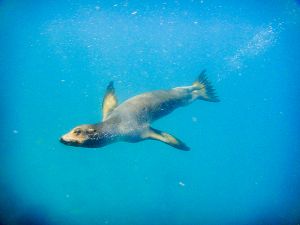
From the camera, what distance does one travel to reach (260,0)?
63.5 ft

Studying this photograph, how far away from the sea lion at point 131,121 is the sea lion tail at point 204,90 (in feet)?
2.01

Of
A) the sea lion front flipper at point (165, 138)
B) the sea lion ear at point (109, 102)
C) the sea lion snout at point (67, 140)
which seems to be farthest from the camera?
the sea lion ear at point (109, 102)

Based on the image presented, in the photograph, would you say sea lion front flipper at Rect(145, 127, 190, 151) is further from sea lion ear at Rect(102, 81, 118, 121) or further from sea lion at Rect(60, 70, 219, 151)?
sea lion ear at Rect(102, 81, 118, 121)

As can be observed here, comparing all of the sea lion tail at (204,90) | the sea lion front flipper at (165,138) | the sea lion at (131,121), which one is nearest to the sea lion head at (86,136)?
the sea lion at (131,121)

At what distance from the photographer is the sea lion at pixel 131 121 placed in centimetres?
421

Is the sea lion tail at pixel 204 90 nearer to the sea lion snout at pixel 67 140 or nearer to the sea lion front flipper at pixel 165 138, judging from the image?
the sea lion front flipper at pixel 165 138

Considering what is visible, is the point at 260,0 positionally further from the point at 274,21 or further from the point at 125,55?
the point at 125,55

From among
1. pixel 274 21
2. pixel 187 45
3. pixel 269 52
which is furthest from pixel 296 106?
pixel 274 21

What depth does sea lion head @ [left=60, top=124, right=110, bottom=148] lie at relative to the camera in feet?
12.9

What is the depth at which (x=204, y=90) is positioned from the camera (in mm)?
10195

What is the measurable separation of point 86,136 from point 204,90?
677 centimetres

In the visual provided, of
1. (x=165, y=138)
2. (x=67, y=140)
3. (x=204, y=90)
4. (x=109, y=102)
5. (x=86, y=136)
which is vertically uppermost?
(x=204, y=90)

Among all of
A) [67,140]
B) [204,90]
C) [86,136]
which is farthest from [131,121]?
[204,90]

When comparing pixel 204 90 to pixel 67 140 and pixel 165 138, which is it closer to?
pixel 165 138
